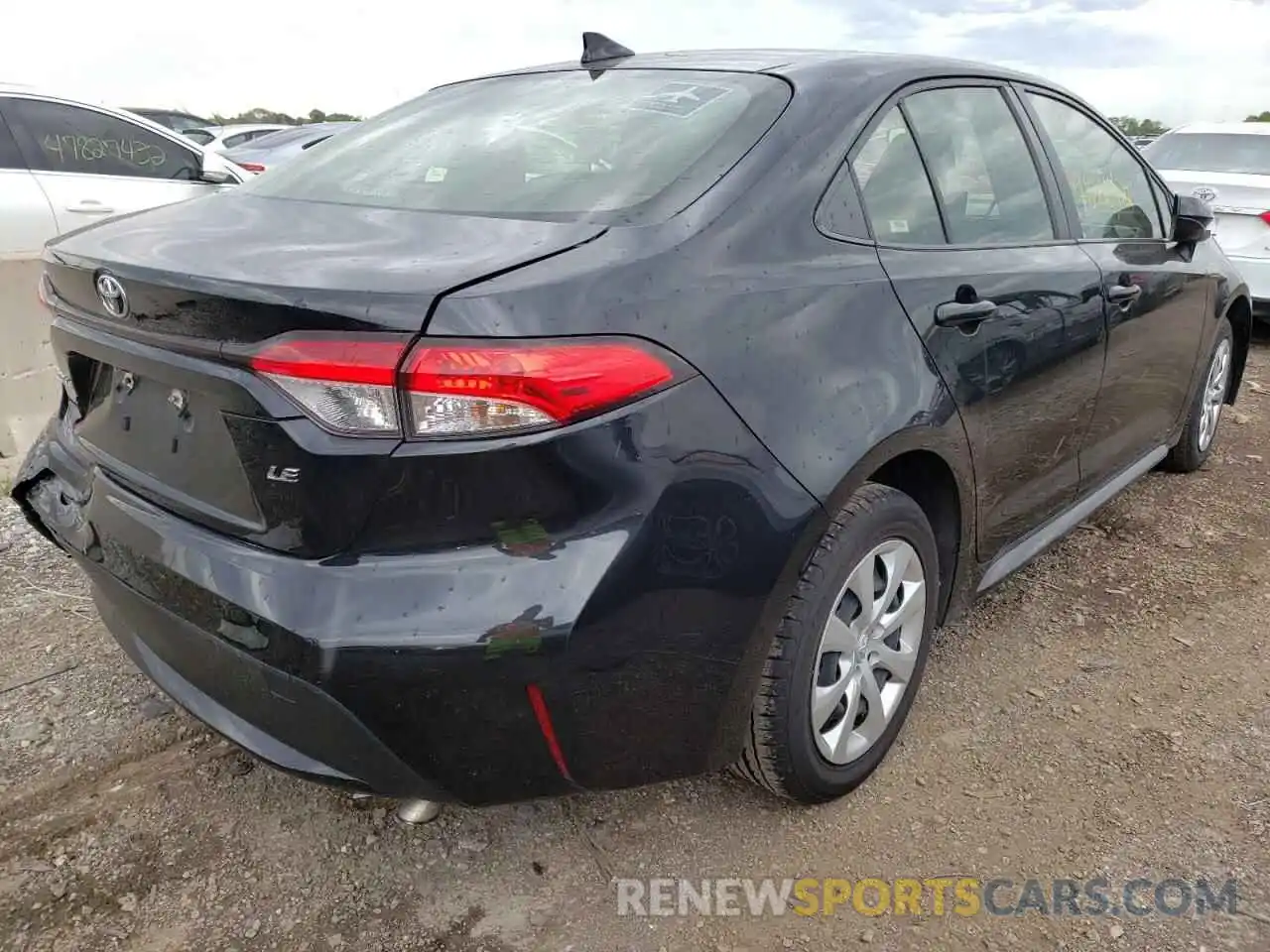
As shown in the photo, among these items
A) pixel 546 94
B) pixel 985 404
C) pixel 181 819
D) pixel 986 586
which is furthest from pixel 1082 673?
pixel 181 819

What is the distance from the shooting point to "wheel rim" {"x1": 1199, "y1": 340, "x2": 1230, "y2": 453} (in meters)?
4.15

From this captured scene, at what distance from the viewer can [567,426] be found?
1.55m

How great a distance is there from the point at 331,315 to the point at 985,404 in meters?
1.54

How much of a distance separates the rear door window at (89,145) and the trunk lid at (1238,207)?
6116mm

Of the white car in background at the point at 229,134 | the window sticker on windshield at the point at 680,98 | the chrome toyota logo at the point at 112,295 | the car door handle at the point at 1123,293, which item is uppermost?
the window sticker on windshield at the point at 680,98

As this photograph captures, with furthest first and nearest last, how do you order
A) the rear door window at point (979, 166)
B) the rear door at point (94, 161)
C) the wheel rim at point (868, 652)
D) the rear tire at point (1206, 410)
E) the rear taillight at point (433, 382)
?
the rear door at point (94, 161) < the rear tire at point (1206, 410) < the rear door window at point (979, 166) < the wheel rim at point (868, 652) < the rear taillight at point (433, 382)

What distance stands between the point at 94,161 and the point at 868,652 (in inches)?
193

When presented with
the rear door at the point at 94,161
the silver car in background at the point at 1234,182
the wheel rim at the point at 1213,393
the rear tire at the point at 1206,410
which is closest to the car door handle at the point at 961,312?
the rear tire at the point at 1206,410

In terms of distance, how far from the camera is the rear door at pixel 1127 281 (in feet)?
9.74

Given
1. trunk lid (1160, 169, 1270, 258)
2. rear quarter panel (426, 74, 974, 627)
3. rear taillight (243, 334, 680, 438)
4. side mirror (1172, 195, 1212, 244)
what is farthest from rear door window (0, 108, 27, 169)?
trunk lid (1160, 169, 1270, 258)

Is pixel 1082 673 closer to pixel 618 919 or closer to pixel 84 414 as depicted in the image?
pixel 618 919

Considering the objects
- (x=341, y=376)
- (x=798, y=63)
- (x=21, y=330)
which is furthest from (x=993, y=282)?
(x=21, y=330)

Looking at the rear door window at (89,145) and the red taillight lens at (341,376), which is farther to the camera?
the rear door window at (89,145)

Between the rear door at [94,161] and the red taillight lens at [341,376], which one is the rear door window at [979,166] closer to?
the red taillight lens at [341,376]
